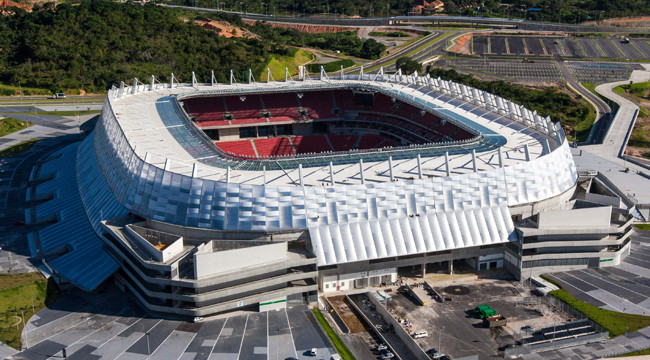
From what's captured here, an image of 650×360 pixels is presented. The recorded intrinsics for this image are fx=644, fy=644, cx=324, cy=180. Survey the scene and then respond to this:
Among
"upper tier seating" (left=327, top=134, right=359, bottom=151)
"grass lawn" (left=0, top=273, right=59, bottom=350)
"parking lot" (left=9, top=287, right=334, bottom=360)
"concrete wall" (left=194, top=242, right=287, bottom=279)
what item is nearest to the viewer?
"parking lot" (left=9, top=287, right=334, bottom=360)

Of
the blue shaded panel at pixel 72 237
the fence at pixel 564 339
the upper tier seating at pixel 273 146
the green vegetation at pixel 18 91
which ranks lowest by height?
the fence at pixel 564 339

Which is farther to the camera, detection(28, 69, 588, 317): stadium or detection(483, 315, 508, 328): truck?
detection(28, 69, 588, 317): stadium

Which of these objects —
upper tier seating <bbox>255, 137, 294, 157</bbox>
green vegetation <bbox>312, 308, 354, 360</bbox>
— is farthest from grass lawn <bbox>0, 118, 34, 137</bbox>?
green vegetation <bbox>312, 308, 354, 360</bbox>

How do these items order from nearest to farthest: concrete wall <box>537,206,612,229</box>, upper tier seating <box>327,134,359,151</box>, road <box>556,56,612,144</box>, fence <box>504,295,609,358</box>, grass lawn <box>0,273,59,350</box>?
fence <box>504,295,609,358</box>, grass lawn <box>0,273,59,350</box>, concrete wall <box>537,206,612,229</box>, upper tier seating <box>327,134,359,151</box>, road <box>556,56,612,144</box>

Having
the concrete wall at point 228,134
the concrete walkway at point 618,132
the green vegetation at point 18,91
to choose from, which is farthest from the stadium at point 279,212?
the green vegetation at point 18,91

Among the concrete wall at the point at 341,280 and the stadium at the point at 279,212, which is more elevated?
the stadium at the point at 279,212

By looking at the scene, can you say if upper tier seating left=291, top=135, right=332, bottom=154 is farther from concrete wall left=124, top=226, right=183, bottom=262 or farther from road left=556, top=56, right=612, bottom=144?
concrete wall left=124, top=226, right=183, bottom=262

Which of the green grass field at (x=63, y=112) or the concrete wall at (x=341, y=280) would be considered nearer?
the concrete wall at (x=341, y=280)

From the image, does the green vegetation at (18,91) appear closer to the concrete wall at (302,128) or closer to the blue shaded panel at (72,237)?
the blue shaded panel at (72,237)
